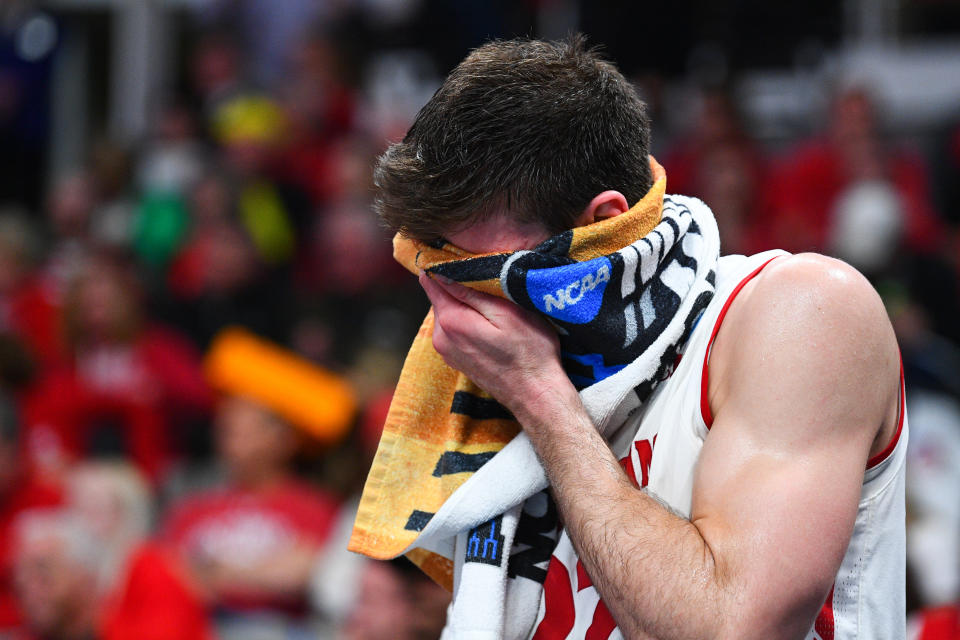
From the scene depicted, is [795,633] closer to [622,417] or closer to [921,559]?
[622,417]

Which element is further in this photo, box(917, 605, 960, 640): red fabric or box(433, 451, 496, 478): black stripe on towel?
box(917, 605, 960, 640): red fabric

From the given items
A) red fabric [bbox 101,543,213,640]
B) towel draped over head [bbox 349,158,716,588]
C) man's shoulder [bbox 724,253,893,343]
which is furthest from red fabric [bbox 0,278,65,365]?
man's shoulder [bbox 724,253,893,343]

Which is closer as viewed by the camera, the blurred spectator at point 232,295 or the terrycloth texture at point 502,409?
the terrycloth texture at point 502,409

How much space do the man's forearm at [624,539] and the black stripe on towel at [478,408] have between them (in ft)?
0.52

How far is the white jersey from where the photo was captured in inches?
67.6

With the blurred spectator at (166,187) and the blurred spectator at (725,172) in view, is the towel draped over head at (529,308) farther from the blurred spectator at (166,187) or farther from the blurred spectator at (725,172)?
the blurred spectator at (166,187)

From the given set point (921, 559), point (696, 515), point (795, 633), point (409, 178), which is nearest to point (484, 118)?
point (409, 178)

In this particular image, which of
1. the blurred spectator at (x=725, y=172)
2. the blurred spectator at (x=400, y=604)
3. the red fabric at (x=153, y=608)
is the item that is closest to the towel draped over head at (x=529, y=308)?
the blurred spectator at (x=400, y=604)

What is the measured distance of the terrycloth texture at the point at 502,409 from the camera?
66.6 inches

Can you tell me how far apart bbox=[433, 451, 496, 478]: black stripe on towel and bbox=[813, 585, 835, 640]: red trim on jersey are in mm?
528

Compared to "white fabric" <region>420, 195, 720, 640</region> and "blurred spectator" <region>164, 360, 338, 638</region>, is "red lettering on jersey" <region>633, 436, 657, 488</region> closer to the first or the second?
"white fabric" <region>420, 195, 720, 640</region>

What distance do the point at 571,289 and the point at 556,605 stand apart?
51cm

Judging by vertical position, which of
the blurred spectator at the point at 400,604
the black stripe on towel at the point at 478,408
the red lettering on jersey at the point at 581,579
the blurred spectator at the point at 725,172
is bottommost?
the blurred spectator at the point at 400,604

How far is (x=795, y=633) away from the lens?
5.03 feet
